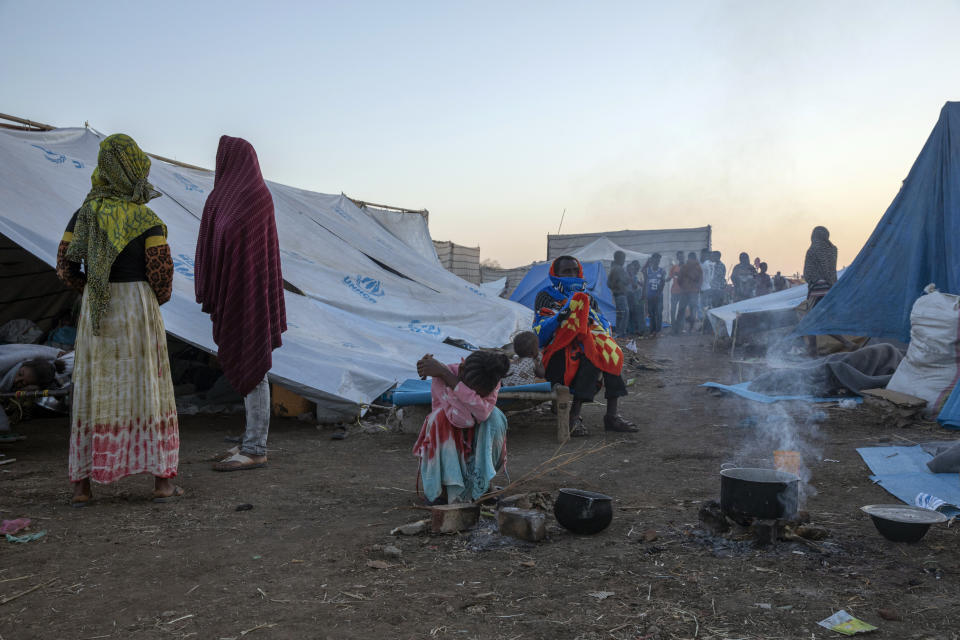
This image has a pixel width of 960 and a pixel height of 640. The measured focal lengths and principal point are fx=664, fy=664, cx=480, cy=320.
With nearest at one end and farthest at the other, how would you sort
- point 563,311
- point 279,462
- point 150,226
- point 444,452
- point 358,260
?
point 444,452 < point 150,226 < point 279,462 < point 563,311 < point 358,260

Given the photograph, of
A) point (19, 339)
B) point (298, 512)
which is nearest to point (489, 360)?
point (298, 512)

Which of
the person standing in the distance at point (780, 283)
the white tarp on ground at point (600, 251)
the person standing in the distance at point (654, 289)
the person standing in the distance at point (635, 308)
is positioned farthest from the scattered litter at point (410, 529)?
the person standing in the distance at point (780, 283)

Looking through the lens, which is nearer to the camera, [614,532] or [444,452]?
[614,532]

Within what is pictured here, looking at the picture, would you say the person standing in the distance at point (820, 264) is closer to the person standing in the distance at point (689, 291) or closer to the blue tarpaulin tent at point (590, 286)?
the person standing in the distance at point (689, 291)

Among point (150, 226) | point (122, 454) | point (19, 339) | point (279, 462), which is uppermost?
point (150, 226)

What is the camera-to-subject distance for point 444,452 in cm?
298

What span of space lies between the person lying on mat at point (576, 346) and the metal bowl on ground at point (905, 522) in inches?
94.0

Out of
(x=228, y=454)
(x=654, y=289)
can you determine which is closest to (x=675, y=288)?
(x=654, y=289)

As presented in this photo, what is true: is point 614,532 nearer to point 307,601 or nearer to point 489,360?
point 489,360

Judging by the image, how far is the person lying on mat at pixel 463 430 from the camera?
2.89 meters

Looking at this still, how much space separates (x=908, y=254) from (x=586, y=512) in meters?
5.38

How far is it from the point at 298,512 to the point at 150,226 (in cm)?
156

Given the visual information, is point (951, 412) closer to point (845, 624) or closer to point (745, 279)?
point (845, 624)

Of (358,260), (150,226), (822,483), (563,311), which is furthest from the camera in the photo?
(358,260)
